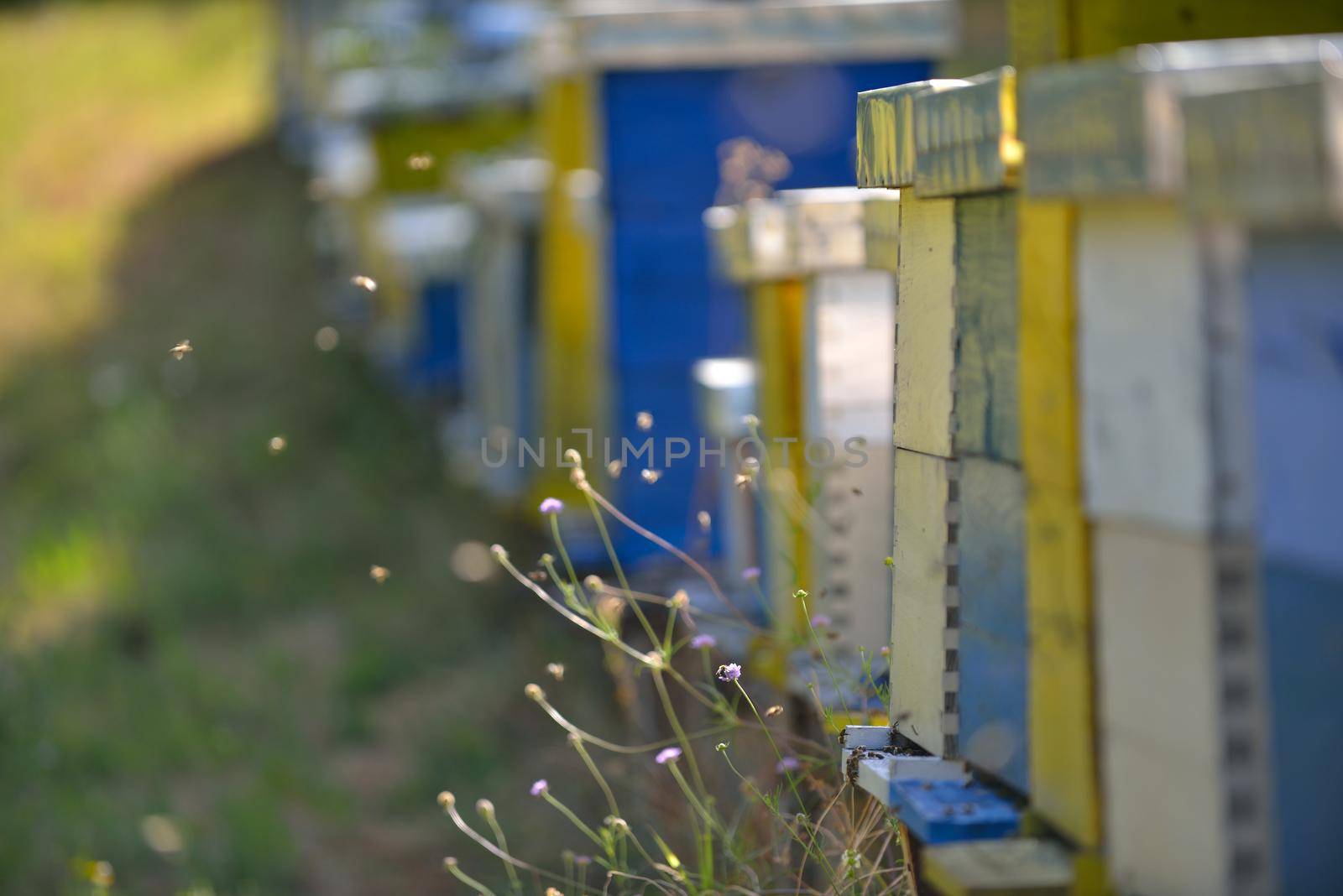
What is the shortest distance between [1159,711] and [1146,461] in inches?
8.2

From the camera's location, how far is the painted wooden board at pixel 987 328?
1.50m

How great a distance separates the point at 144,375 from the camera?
942cm

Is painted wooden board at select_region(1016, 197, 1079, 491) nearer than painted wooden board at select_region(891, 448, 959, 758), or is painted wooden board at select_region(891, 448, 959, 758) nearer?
painted wooden board at select_region(1016, 197, 1079, 491)

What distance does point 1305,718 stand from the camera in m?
1.14

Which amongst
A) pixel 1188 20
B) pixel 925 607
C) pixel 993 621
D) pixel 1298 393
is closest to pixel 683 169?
pixel 1188 20

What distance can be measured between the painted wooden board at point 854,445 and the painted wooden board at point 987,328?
3.12 feet

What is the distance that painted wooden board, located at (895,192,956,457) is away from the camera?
1.63 m

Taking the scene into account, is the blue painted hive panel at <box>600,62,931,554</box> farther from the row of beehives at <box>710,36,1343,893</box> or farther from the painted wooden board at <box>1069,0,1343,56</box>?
the row of beehives at <box>710,36,1343,893</box>

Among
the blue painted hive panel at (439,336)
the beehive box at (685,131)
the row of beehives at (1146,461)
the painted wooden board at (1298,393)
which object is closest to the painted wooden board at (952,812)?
the row of beehives at (1146,461)

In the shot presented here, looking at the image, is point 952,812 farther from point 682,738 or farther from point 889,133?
point 889,133

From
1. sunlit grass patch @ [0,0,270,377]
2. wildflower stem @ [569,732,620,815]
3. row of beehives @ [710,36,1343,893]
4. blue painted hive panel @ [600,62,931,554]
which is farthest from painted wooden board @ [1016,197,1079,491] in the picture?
sunlit grass patch @ [0,0,270,377]

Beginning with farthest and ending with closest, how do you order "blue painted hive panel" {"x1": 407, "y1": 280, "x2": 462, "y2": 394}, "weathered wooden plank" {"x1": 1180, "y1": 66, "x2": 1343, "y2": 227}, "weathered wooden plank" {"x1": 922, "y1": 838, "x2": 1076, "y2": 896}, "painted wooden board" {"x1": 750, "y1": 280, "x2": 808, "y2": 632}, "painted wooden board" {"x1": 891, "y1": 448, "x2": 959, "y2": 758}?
"blue painted hive panel" {"x1": 407, "y1": 280, "x2": 462, "y2": 394} < "painted wooden board" {"x1": 750, "y1": 280, "x2": 808, "y2": 632} < "painted wooden board" {"x1": 891, "y1": 448, "x2": 959, "y2": 758} < "weathered wooden plank" {"x1": 922, "y1": 838, "x2": 1076, "y2": 896} < "weathered wooden plank" {"x1": 1180, "y1": 66, "x2": 1343, "y2": 227}

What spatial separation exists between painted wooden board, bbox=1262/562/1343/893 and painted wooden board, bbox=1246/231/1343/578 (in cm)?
3

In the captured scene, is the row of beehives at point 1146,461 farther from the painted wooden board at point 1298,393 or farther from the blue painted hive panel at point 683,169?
the blue painted hive panel at point 683,169
